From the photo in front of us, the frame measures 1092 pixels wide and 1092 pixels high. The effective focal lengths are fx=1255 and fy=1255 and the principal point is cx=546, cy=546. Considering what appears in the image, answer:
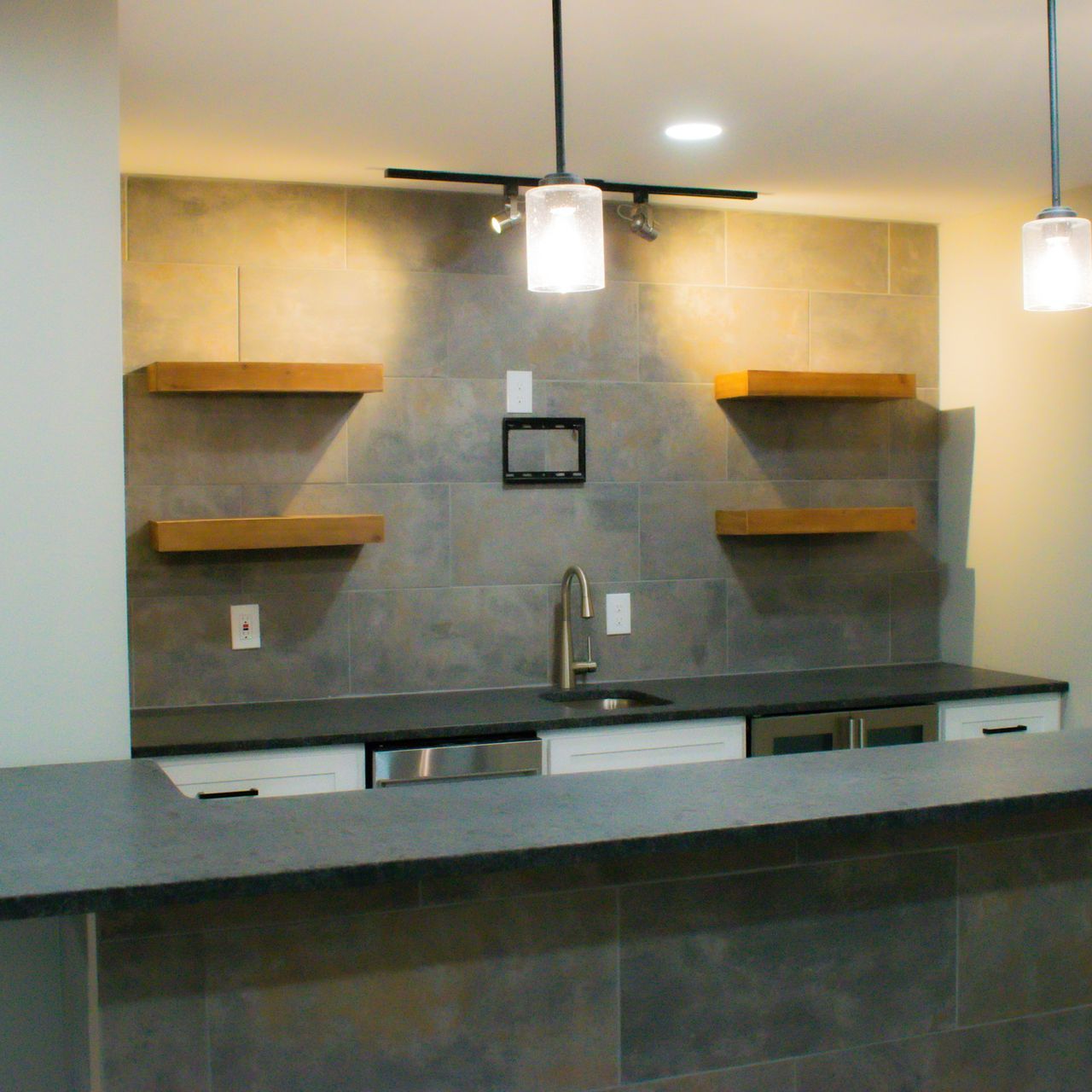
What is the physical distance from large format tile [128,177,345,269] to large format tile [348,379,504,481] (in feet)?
1.49

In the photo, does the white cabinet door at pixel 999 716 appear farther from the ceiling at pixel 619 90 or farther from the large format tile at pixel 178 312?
the large format tile at pixel 178 312

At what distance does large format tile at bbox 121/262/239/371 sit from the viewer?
3.59m

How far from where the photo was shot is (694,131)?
3268 millimetres

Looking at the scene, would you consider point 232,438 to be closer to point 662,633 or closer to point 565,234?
point 662,633

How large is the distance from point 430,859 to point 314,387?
230 centimetres

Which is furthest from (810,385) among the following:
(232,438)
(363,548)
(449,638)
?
(232,438)

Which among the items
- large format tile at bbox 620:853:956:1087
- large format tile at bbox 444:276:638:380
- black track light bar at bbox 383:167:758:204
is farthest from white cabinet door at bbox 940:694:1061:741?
large format tile at bbox 620:853:956:1087

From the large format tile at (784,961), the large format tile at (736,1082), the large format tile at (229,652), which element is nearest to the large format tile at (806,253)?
the large format tile at (229,652)

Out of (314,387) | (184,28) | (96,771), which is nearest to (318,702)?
(314,387)

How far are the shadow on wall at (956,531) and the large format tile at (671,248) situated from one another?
1.01 meters

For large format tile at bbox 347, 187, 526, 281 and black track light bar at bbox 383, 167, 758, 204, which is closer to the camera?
black track light bar at bbox 383, 167, 758, 204

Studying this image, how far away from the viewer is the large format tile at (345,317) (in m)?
3.70

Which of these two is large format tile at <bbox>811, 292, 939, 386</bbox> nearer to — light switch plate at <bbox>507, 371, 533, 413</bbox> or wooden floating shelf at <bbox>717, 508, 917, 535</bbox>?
wooden floating shelf at <bbox>717, 508, 917, 535</bbox>

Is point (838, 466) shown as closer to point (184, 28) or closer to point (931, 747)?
point (931, 747)
